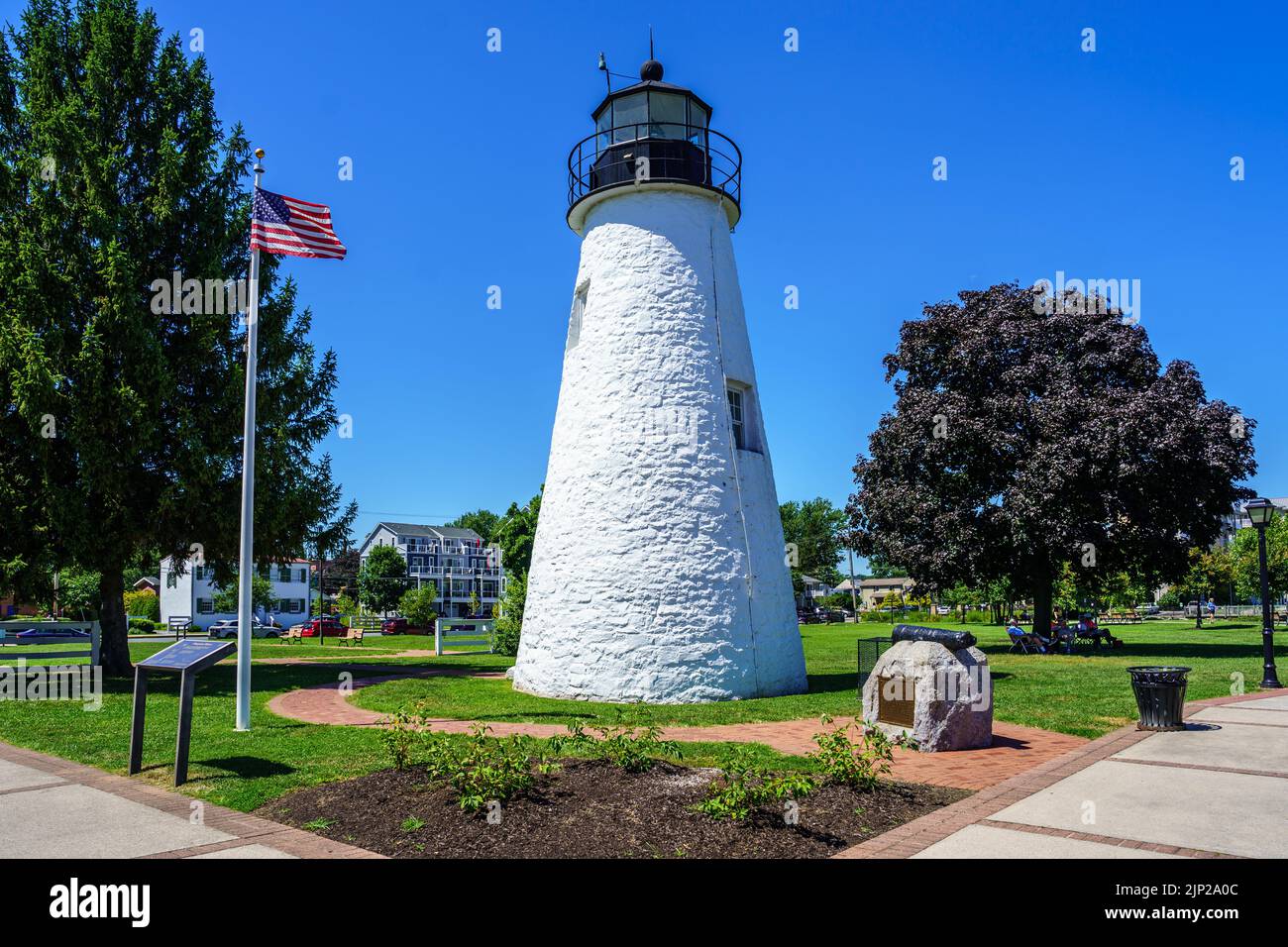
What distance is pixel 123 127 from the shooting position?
18.8 metres

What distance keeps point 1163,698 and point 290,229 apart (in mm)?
14245

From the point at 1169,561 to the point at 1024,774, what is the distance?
870 inches

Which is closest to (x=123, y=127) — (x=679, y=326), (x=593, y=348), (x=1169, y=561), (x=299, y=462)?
(x=299, y=462)

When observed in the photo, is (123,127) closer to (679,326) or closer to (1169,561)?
(679,326)

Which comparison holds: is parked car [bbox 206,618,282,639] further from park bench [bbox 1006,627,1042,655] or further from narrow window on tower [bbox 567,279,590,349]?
park bench [bbox 1006,627,1042,655]

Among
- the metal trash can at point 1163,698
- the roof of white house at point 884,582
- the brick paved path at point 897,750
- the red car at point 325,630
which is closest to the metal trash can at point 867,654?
the brick paved path at point 897,750

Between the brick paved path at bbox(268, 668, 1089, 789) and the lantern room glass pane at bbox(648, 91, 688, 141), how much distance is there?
1150 cm

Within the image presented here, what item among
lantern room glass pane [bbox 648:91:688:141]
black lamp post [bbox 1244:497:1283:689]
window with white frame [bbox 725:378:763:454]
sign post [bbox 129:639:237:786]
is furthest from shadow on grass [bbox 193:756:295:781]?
black lamp post [bbox 1244:497:1283:689]

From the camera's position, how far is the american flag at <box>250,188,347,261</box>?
39.3ft

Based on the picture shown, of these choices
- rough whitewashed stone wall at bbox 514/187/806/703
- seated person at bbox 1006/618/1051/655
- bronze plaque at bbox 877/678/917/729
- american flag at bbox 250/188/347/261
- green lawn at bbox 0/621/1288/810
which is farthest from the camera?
seated person at bbox 1006/618/1051/655

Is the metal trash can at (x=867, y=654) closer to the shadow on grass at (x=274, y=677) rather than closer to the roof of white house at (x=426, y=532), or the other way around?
the shadow on grass at (x=274, y=677)

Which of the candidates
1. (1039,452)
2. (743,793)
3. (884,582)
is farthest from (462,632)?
(884,582)

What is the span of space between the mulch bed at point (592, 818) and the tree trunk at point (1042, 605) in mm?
24195

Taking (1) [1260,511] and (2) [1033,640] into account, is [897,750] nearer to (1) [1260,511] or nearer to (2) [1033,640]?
(1) [1260,511]
